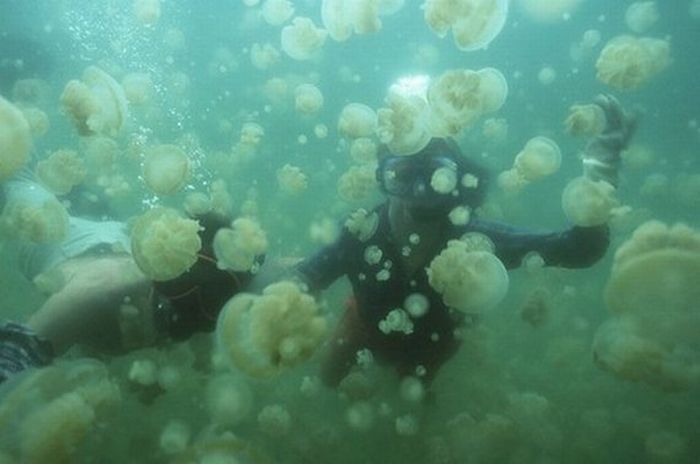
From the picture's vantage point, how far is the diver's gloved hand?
16.8ft

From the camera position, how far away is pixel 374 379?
21.5 ft

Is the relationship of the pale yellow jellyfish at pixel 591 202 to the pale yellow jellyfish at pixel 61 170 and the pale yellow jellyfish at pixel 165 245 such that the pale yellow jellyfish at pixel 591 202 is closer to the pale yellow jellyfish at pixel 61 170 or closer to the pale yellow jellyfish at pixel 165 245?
the pale yellow jellyfish at pixel 165 245

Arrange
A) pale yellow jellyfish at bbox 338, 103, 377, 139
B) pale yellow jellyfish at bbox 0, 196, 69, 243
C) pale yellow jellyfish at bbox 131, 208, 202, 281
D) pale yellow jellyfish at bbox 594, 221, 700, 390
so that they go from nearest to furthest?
pale yellow jellyfish at bbox 594, 221, 700, 390
pale yellow jellyfish at bbox 131, 208, 202, 281
pale yellow jellyfish at bbox 0, 196, 69, 243
pale yellow jellyfish at bbox 338, 103, 377, 139

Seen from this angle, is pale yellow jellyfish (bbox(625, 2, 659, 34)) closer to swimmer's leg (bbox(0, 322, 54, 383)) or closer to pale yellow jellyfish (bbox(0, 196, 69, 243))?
pale yellow jellyfish (bbox(0, 196, 69, 243))

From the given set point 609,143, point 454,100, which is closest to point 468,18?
point 454,100

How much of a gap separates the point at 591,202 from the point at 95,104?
4.18m

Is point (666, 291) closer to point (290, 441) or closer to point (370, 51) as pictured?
point (290, 441)

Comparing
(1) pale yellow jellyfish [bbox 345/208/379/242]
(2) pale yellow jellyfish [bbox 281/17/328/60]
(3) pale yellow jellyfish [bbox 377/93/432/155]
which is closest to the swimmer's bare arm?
(1) pale yellow jellyfish [bbox 345/208/379/242]

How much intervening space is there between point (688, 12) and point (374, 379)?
781 inches

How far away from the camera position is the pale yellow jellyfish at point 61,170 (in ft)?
25.4

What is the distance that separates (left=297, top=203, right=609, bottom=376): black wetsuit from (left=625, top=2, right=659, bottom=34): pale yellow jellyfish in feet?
65.2

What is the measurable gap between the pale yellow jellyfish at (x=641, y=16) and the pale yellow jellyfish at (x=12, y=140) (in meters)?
22.1

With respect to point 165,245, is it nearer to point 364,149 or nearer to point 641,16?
point 364,149

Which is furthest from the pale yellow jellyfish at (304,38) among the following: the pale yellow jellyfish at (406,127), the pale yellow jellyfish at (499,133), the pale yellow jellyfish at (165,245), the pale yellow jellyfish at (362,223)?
the pale yellow jellyfish at (499,133)
